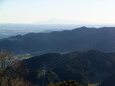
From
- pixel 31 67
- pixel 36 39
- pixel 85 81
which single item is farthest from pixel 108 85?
pixel 36 39

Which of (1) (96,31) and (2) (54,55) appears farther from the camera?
(1) (96,31)

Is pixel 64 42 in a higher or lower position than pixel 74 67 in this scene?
lower

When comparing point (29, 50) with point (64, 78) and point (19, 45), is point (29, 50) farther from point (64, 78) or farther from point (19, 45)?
point (64, 78)

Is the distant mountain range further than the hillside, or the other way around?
the distant mountain range

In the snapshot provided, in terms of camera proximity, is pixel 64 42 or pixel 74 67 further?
pixel 64 42
